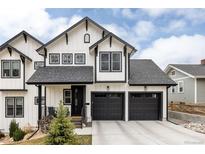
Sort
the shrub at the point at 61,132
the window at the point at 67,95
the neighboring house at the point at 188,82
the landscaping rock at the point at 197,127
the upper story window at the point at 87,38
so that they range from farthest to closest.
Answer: the neighboring house at the point at 188,82
the window at the point at 67,95
the upper story window at the point at 87,38
the landscaping rock at the point at 197,127
the shrub at the point at 61,132

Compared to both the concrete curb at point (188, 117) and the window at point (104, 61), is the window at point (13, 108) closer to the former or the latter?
the window at point (104, 61)

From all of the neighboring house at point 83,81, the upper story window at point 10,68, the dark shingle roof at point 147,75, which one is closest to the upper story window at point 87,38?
the neighboring house at point 83,81

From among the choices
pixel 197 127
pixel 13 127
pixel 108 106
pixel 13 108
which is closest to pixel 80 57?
pixel 108 106

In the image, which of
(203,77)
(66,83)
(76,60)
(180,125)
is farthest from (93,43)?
(203,77)

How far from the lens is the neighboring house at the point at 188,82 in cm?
2702

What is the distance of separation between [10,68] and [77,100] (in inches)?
230

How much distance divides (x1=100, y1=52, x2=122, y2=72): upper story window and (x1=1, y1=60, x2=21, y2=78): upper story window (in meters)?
6.70

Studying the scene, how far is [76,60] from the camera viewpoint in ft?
70.1

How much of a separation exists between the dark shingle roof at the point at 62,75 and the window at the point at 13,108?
339 centimetres

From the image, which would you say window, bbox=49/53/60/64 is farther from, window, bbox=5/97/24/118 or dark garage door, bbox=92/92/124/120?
window, bbox=5/97/24/118

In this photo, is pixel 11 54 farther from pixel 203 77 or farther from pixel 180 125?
pixel 203 77

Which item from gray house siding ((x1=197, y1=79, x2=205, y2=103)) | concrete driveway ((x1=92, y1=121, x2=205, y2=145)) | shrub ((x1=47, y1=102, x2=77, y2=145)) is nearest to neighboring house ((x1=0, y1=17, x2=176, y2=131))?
concrete driveway ((x1=92, y1=121, x2=205, y2=145))

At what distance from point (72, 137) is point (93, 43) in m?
9.83

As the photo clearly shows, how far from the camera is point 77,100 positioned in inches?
835
